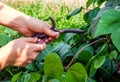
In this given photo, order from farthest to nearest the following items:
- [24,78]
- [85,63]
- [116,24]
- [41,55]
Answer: [41,55], [85,63], [24,78], [116,24]

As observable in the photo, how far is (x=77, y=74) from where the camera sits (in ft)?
3.97

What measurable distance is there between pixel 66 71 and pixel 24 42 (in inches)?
9.6

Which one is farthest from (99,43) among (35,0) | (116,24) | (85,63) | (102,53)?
(35,0)

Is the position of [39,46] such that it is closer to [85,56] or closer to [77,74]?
[85,56]

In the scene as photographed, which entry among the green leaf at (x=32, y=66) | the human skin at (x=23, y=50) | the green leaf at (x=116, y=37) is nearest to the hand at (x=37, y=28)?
the human skin at (x=23, y=50)

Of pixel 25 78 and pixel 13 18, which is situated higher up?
pixel 13 18

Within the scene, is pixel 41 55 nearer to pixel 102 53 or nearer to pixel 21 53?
pixel 21 53

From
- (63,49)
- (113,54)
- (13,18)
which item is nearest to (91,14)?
(63,49)

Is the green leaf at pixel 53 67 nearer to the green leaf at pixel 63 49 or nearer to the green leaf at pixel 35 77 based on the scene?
the green leaf at pixel 35 77

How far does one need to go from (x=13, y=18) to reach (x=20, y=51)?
0.28 m

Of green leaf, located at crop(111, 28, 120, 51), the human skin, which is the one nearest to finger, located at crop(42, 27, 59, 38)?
the human skin

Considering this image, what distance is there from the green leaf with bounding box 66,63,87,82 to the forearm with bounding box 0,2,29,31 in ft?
1.76

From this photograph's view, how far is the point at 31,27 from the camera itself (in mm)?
1656

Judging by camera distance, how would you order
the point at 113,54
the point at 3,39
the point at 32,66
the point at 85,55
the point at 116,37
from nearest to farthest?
the point at 116,37, the point at 113,54, the point at 85,55, the point at 32,66, the point at 3,39
